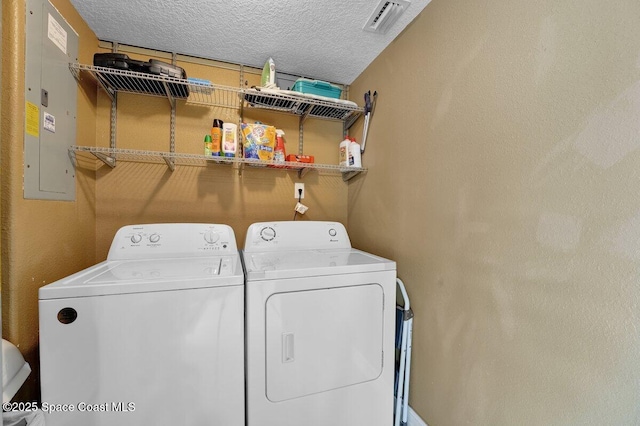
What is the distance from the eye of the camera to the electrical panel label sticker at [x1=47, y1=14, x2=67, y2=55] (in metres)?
1.23

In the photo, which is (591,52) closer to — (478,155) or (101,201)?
(478,155)

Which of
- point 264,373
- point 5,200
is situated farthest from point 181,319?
point 5,200

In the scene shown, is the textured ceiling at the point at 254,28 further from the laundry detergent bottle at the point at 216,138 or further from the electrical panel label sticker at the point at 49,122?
the electrical panel label sticker at the point at 49,122

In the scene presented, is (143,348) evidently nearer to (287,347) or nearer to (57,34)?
(287,347)

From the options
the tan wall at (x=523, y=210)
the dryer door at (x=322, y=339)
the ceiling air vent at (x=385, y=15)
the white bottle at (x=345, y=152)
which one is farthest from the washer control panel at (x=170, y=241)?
the ceiling air vent at (x=385, y=15)

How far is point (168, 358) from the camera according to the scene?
1022mm

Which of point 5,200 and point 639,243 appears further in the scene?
point 5,200

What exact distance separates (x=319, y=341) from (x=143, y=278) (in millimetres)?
813

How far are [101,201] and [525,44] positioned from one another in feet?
7.84

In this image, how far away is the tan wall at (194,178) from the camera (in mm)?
1758

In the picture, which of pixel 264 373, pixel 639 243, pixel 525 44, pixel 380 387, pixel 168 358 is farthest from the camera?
pixel 380 387

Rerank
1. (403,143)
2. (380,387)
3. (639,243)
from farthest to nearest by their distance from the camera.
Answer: (403,143), (380,387), (639,243)

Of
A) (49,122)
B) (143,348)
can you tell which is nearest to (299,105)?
(49,122)

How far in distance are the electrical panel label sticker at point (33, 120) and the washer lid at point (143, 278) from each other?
639mm
